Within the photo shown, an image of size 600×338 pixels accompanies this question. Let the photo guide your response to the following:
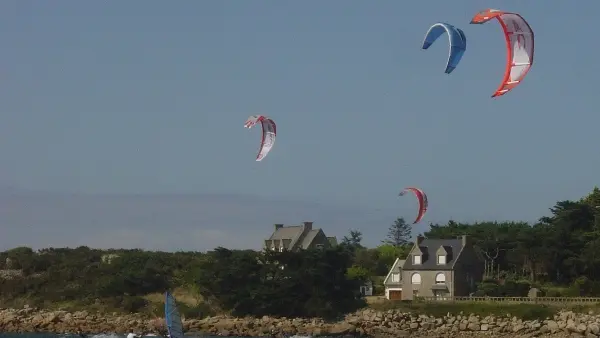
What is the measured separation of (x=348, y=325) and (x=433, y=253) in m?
11.5

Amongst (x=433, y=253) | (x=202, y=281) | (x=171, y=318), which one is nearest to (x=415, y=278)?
(x=433, y=253)

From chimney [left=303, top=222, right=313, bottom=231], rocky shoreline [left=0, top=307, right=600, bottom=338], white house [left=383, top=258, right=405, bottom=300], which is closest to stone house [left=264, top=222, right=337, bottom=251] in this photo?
chimney [left=303, top=222, right=313, bottom=231]

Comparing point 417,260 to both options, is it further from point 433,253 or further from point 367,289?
point 367,289

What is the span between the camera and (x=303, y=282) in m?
66.2

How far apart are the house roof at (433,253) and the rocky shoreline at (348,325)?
7378mm

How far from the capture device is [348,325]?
62.2 meters

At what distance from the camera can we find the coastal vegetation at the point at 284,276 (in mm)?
66125

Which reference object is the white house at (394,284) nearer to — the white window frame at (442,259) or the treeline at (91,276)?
the white window frame at (442,259)

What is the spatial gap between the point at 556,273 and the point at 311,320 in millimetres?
16950

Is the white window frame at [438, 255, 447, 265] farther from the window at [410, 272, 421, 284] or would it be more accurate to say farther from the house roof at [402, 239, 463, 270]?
the window at [410, 272, 421, 284]

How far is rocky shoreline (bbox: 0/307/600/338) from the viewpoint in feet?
191

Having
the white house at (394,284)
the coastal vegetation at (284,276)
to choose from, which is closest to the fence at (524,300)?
Result: the coastal vegetation at (284,276)

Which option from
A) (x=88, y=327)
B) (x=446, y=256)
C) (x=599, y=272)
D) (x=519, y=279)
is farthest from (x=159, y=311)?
(x=599, y=272)

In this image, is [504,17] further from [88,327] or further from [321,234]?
[321,234]
